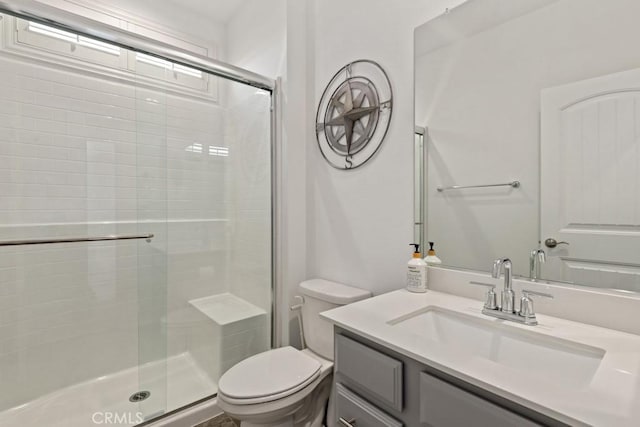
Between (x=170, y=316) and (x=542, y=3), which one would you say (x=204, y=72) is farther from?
(x=542, y=3)

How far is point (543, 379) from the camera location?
2.06 ft

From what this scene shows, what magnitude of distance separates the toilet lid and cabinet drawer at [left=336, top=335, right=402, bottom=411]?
36cm

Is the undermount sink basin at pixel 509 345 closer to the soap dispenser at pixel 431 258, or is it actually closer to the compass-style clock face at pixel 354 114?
the soap dispenser at pixel 431 258

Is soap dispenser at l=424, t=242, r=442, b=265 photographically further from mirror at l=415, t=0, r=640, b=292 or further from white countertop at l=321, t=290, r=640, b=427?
white countertop at l=321, t=290, r=640, b=427

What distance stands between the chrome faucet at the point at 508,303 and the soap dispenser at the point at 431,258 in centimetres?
26

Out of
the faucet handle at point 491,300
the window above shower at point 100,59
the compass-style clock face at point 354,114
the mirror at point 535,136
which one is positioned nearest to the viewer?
the mirror at point 535,136

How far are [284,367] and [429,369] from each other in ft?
2.61

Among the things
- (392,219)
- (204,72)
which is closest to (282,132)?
(204,72)

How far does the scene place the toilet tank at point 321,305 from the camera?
1500mm

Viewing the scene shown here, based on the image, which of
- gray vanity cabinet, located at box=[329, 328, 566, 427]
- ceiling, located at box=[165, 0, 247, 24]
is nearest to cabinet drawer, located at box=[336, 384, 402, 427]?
gray vanity cabinet, located at box=[329, 328, 566, 427]

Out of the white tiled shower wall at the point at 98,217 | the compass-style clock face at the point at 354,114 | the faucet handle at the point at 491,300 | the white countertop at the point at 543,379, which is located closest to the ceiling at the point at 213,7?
the white tiled shower wall at the point at 98,217

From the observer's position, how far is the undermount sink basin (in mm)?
761

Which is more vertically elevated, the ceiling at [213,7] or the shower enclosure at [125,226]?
the ceiling at [213,7]

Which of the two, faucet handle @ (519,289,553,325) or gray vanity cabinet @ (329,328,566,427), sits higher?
faucet handle @ (519,289,553,325)
